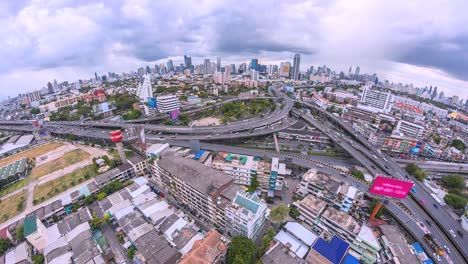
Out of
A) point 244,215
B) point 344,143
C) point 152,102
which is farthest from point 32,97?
point 344,143

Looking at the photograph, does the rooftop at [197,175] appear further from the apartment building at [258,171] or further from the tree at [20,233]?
the tree at [20,233]

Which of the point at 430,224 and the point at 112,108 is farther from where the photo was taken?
the point at 112,108

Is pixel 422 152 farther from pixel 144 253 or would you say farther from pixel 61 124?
pixel 61 124

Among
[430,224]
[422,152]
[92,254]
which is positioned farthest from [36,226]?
[422,152]

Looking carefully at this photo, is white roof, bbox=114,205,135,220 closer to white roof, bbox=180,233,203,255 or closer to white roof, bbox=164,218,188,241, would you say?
white roof, bbox=164,218,188,241

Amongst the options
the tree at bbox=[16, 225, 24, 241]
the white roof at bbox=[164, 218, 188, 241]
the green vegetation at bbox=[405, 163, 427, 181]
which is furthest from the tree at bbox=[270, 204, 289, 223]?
the tree at bbox=[16, 225, 24, 241]

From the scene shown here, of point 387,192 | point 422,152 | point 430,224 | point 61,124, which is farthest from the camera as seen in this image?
point 61,124

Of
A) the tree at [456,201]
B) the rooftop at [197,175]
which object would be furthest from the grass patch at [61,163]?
the tree at [456,201]
